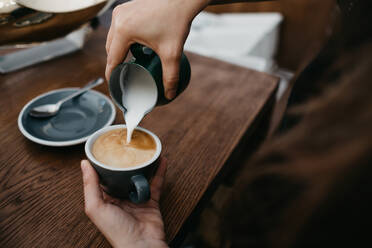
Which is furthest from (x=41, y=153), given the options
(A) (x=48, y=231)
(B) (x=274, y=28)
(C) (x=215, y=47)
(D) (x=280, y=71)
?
(D) (x=280, y=71)

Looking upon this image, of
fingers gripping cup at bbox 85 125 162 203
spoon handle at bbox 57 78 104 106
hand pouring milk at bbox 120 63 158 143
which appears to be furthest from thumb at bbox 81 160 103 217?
spoon handle at bbox 57 78 104 106

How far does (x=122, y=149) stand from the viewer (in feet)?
2.37

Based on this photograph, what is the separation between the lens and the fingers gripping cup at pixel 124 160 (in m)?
0.63

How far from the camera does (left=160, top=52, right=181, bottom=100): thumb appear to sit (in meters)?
0.62

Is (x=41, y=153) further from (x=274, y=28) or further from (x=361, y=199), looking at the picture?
(x=274, y=28)

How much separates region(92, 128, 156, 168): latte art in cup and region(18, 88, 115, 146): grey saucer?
0.09 meters

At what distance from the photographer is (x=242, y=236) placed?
1.33ft

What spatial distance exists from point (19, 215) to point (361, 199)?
65 cm

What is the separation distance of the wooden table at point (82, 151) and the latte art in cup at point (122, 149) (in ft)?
0.30

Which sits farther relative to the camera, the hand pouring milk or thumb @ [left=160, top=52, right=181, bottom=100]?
the hand pouring milk

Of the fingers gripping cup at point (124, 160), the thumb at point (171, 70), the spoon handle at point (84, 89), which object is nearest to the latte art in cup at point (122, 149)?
the fingers gripping cup at point (124, 160)

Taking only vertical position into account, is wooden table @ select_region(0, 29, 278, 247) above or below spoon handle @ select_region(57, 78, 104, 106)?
below

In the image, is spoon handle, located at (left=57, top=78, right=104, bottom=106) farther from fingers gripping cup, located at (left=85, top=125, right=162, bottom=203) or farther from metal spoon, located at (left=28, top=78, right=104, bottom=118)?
fingers gripping cup, located at (left=85, top=125, right=162, bottom=203)

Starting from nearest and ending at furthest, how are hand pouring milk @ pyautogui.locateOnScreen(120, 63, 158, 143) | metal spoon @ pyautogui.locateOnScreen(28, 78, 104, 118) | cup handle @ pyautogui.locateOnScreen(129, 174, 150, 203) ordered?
cup handle @ pyautogui.locateOnScreen(129, 174, 150, 203) → hand pouring milk @ pyautogui.locateOnScreen(120, 63, 158, 143) → metal spoon @ pyautogui.locateOnScreen(28, 78, 104, 118)
